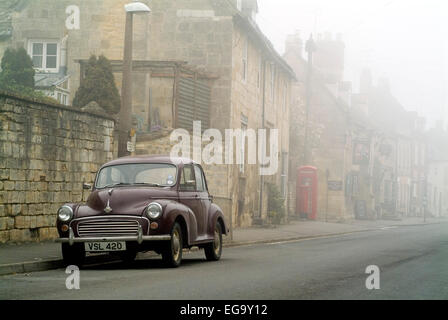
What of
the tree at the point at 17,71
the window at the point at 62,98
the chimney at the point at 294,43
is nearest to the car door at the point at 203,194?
the tree at the point at 17,71

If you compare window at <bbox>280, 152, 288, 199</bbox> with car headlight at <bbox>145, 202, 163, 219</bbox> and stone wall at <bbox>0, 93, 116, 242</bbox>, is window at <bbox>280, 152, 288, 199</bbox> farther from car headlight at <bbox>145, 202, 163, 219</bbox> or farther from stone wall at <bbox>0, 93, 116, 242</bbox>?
car headlight at <bbox>145, 202, 163, 219</bbox>

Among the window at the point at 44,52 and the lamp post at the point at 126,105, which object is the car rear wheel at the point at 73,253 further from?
the window at the point at 44,52

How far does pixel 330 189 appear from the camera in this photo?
171 feet

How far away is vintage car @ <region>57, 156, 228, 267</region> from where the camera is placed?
12.3 m

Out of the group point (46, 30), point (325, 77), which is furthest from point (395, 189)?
point (46, 30)

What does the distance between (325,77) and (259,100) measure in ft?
66.4

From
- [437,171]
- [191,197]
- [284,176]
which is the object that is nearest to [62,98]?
[191,197]

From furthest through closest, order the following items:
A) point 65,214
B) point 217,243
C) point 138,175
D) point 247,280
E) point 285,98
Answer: point 285,98
point 217,243
point 138,175
point 65,214
point 247,280

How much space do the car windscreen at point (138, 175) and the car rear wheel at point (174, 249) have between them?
3.57ft

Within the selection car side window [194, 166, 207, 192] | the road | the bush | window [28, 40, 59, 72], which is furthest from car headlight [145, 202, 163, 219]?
the bush

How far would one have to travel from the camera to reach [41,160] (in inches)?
666

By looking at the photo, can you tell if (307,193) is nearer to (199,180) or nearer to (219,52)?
(219,52)

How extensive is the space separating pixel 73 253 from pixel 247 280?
349 cm
